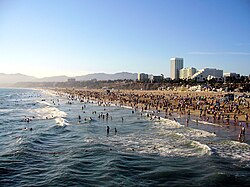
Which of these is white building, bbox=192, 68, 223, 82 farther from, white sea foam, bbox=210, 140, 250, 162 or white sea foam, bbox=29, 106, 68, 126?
white sea foam, bbox=210, 140, 250, 162

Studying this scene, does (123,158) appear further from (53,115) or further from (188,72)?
(188,72)

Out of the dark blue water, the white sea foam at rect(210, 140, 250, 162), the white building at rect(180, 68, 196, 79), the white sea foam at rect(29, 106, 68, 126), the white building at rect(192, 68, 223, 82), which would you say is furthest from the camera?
the white building at rect(180, 68, 196, 79)

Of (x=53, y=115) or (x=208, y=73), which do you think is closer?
(x=53, y=115)

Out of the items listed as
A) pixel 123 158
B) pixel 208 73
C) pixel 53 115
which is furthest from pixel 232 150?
pixel 208 73

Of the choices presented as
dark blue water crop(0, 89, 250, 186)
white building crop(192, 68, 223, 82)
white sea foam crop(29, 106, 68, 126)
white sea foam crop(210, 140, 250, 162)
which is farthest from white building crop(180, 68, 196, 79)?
white sea foam crop(210, 140, 250, 162)

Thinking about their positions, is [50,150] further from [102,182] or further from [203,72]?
[203,72]

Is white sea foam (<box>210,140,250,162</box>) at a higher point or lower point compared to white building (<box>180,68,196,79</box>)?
lower

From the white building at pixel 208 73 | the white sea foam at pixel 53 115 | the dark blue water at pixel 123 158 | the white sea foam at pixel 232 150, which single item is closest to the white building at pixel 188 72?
the white building at pixel 208 73

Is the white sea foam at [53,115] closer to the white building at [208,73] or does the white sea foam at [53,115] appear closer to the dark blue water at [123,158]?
the dark blue water at [123,158]
